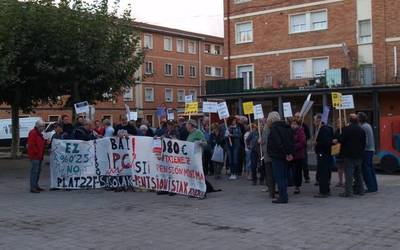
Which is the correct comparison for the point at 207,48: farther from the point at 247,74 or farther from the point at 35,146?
the point at 35,146

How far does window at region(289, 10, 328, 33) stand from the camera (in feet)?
131

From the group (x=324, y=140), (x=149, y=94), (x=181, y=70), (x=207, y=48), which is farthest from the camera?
(x=207, y=48)

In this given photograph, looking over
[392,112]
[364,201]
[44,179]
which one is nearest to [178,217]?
[364,201]

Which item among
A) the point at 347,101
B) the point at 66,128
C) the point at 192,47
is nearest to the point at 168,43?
the point at 192,47

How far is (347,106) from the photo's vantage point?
59.0 ft

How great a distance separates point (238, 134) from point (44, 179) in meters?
6.10

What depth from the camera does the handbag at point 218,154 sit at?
53.5 feet

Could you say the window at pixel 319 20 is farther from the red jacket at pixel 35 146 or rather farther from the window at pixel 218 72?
the window at pixel 218 72

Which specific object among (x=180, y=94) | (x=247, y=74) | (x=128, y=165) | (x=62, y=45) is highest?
(x=247, y=74)

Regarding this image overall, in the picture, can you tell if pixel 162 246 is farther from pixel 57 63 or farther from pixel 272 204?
pixel 57 63

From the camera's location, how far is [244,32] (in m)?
44.3

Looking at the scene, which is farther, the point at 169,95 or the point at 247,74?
the point at 169,95

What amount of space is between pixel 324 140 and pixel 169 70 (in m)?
56.9

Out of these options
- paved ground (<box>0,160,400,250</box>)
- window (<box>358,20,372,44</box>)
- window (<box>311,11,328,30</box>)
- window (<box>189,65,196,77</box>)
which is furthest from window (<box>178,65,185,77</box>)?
paved ground (<box>0,160,400,250</box>)
